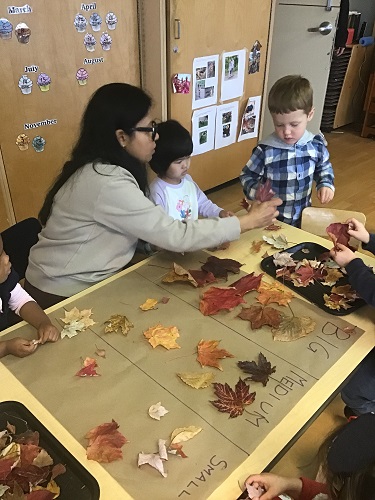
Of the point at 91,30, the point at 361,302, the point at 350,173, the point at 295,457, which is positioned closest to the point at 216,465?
the point at 361,302

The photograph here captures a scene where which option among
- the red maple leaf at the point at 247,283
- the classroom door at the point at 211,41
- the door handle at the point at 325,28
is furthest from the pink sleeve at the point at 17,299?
the door handle at the point at 325,28

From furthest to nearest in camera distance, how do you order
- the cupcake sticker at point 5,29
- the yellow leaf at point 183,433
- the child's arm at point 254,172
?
the cupcake sticker at point 5,29 < the child's arm at point 254,172 < the yellow leaf at point 183,433

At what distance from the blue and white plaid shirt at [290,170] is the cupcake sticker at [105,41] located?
136 cm

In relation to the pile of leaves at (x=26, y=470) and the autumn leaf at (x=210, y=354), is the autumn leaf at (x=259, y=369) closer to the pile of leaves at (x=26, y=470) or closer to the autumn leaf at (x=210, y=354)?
the autumn leaf at (x=210, y=354)

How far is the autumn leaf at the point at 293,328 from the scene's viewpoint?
1.23 m

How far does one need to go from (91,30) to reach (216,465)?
8.85 feet

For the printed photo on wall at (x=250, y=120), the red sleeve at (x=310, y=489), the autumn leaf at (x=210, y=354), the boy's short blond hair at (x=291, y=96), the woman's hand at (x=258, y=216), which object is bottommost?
the printed photo on wall at (x=250, y=120)

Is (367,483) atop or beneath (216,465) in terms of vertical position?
atop

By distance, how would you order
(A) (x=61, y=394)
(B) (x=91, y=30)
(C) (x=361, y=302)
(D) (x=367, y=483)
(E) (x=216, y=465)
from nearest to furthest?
(D) (x=367, y=483) < (E) (x=216, y=465) < (A) (x=61, y=394) < (C) (x=361, y=302) < (B) (x=91, y=30)

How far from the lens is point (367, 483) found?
72 cm

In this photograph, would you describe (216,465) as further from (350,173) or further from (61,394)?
(350,173)

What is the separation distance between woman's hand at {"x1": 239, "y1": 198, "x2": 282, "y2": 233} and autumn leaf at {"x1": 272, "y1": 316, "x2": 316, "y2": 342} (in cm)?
38

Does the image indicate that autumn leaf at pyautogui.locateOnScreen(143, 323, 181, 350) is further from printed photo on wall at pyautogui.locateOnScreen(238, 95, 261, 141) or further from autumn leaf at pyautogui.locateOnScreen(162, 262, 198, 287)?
printed photo on wall at pyautogui.locateOnScreen(238, 95, 261, 141)

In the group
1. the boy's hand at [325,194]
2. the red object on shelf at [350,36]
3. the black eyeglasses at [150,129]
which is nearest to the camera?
the black eyeglasses at [150,129]
